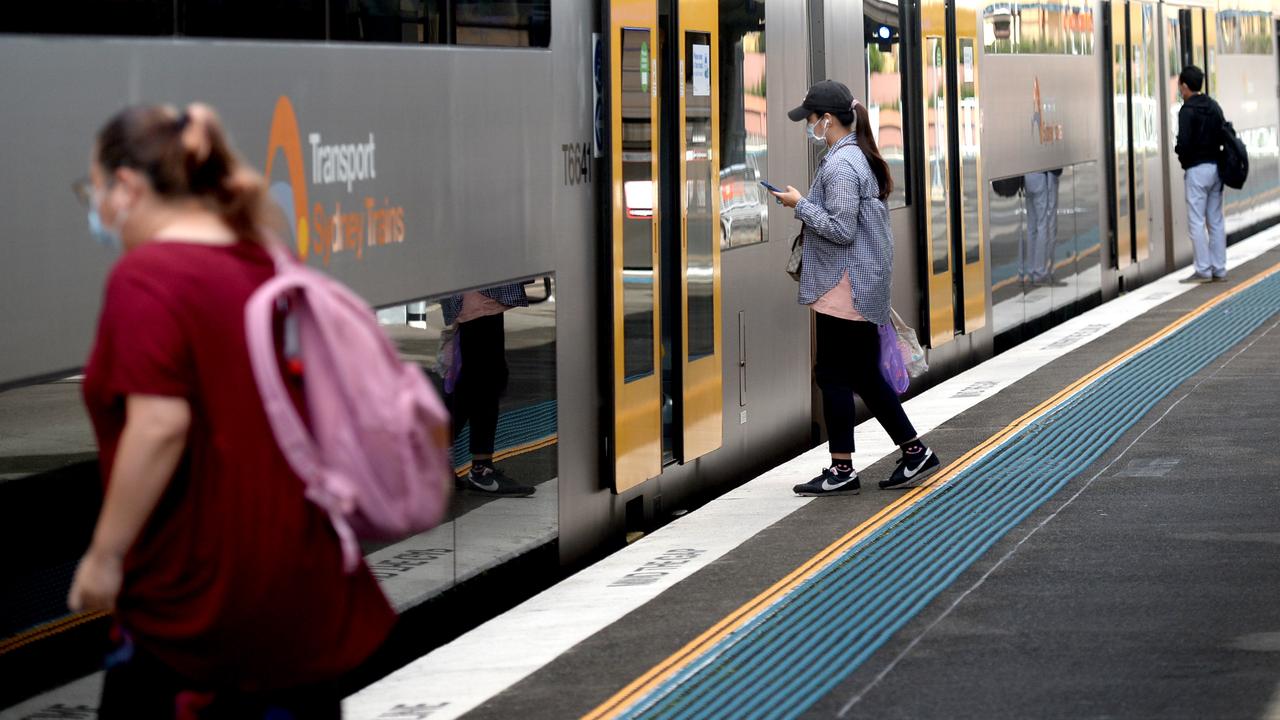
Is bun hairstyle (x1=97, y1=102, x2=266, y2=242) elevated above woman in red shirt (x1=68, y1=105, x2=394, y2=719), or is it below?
above

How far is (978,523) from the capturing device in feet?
24.5

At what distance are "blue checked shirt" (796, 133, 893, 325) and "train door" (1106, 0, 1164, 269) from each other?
10.1 meters

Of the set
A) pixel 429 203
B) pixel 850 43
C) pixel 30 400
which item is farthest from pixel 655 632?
pixel 850 43

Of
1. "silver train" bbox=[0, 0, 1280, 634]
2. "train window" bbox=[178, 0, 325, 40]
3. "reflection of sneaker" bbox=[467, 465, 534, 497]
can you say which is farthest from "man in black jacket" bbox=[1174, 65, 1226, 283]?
"train window" bbox=[178, 0, 325, 40]

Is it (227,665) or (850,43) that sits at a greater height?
(850,43)

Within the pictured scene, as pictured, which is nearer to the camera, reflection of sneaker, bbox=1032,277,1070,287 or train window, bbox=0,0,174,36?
train window, bbox=0,0,174,36

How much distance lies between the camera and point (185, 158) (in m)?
2.93

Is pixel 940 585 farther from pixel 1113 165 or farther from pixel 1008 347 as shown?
pixel 1113 165

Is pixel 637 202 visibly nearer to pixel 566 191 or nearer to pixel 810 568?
pixel 566 191

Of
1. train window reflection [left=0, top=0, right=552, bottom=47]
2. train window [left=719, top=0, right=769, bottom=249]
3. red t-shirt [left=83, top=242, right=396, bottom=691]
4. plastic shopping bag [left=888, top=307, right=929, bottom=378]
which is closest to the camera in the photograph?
red t-shirt [left=83, top=242, right=396, bottom=691]

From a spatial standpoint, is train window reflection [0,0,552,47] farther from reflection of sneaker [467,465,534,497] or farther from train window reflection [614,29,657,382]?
reflection of sneaker [467,465,534,497]

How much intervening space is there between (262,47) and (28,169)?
42.2 inches

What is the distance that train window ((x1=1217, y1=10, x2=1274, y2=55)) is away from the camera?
2398cm

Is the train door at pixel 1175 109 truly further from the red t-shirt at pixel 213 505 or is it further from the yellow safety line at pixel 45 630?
the red t-shirt at pixel 213 505
